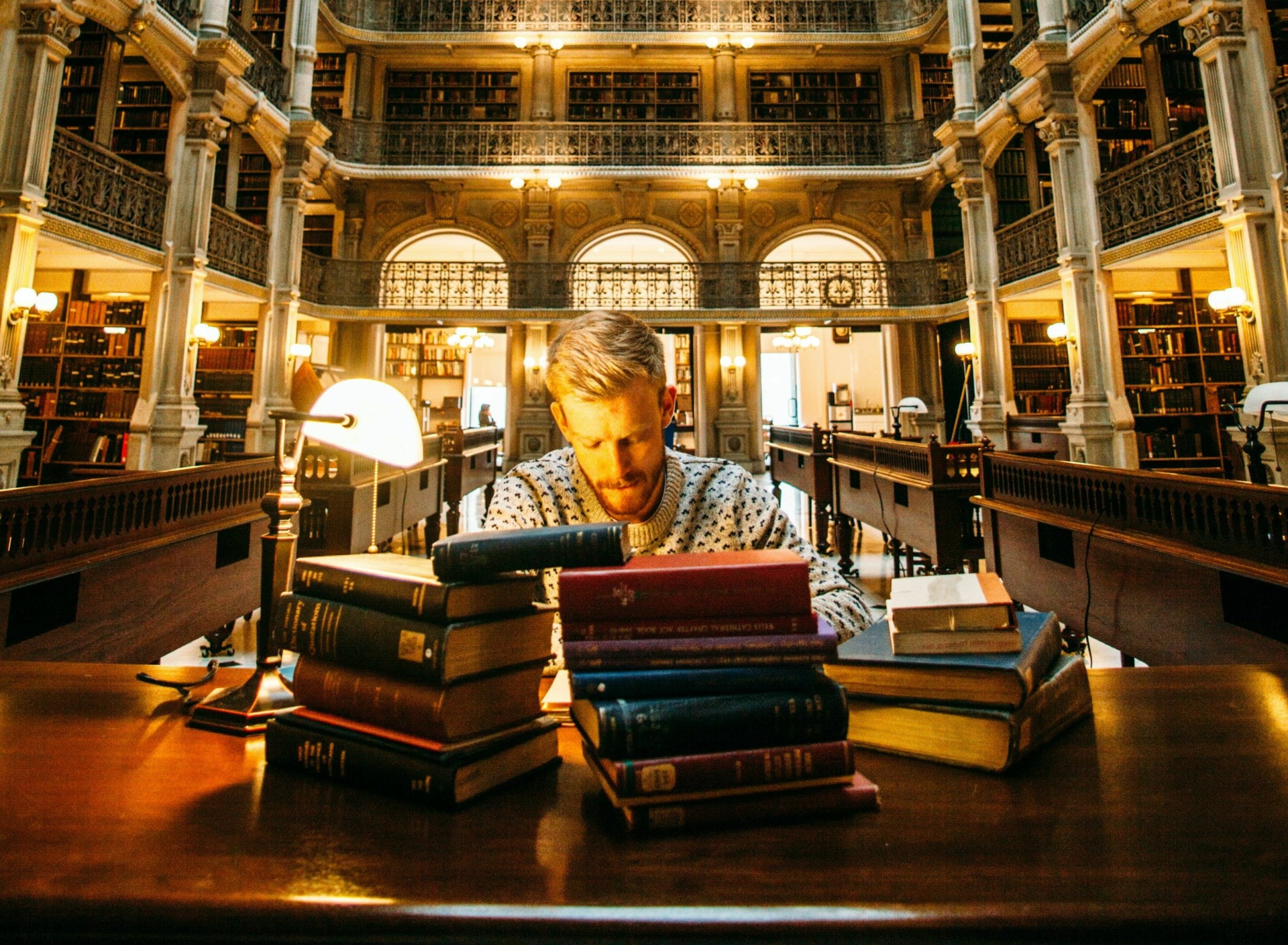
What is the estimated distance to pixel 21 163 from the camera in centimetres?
532

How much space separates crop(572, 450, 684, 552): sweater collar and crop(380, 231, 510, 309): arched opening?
35.8ft

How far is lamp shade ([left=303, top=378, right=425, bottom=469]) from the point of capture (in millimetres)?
1302

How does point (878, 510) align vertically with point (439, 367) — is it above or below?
below

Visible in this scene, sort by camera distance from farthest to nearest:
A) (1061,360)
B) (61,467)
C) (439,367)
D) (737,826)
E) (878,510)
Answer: (439,367) < (1061,360) < (61,467) < (878,510) < (737,826)

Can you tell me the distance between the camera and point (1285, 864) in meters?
0.57

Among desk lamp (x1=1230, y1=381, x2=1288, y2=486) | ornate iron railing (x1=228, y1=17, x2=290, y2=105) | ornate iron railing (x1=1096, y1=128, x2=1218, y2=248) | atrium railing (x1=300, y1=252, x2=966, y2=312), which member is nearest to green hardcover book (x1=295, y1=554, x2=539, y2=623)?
desk lamp (x1=1230, y1=381, x2=1288, y2=486)

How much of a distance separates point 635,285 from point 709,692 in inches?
471

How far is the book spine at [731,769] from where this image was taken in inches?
24.4

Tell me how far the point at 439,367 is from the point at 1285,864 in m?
15.3

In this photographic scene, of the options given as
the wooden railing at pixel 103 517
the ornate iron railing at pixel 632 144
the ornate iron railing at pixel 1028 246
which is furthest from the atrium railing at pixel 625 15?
the wooden railing at pixel 103 517

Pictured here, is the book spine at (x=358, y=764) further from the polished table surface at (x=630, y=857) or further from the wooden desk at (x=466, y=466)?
the wooden desk at (x=466, y=466)

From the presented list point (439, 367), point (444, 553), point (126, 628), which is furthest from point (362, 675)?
point (439, 367)

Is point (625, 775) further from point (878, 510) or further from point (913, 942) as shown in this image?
point (878, 510)

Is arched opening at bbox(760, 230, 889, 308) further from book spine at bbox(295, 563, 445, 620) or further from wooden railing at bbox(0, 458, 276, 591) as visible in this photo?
book spine at bbox(295, 563, 445, 620)
